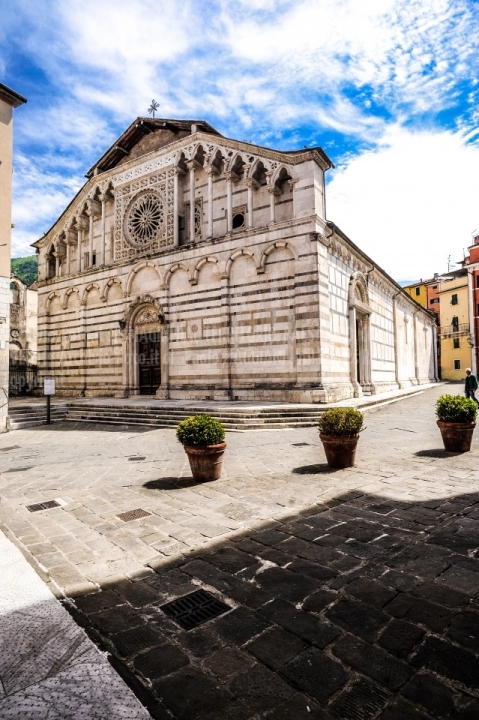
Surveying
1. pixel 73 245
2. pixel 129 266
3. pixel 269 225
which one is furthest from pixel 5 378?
pixel 73 245

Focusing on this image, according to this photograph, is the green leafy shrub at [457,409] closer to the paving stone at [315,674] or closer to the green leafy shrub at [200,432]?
the green leafy shrub at [200,432]

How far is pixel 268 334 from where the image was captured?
16375mm

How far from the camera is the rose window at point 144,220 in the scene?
67.4 ft

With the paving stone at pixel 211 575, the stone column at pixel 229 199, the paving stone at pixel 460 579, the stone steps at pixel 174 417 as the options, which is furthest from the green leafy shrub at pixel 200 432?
the stone column at pixel 229 199

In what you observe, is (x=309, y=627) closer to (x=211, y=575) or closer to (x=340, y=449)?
(x=211, y=575)

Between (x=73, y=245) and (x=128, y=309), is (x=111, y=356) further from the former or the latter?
(x=73, y=245)

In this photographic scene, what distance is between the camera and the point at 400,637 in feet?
8.24

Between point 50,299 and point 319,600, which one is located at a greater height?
point 50,299

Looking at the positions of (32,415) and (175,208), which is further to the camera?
→ (175,208)

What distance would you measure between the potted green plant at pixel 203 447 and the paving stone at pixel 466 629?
407 centimetres

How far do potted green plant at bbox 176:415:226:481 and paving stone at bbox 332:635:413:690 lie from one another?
395cm

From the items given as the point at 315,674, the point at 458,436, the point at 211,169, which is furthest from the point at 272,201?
the point at 315,674

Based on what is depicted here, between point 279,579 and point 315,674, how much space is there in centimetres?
107

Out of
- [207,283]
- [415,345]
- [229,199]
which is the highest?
[229,199]
